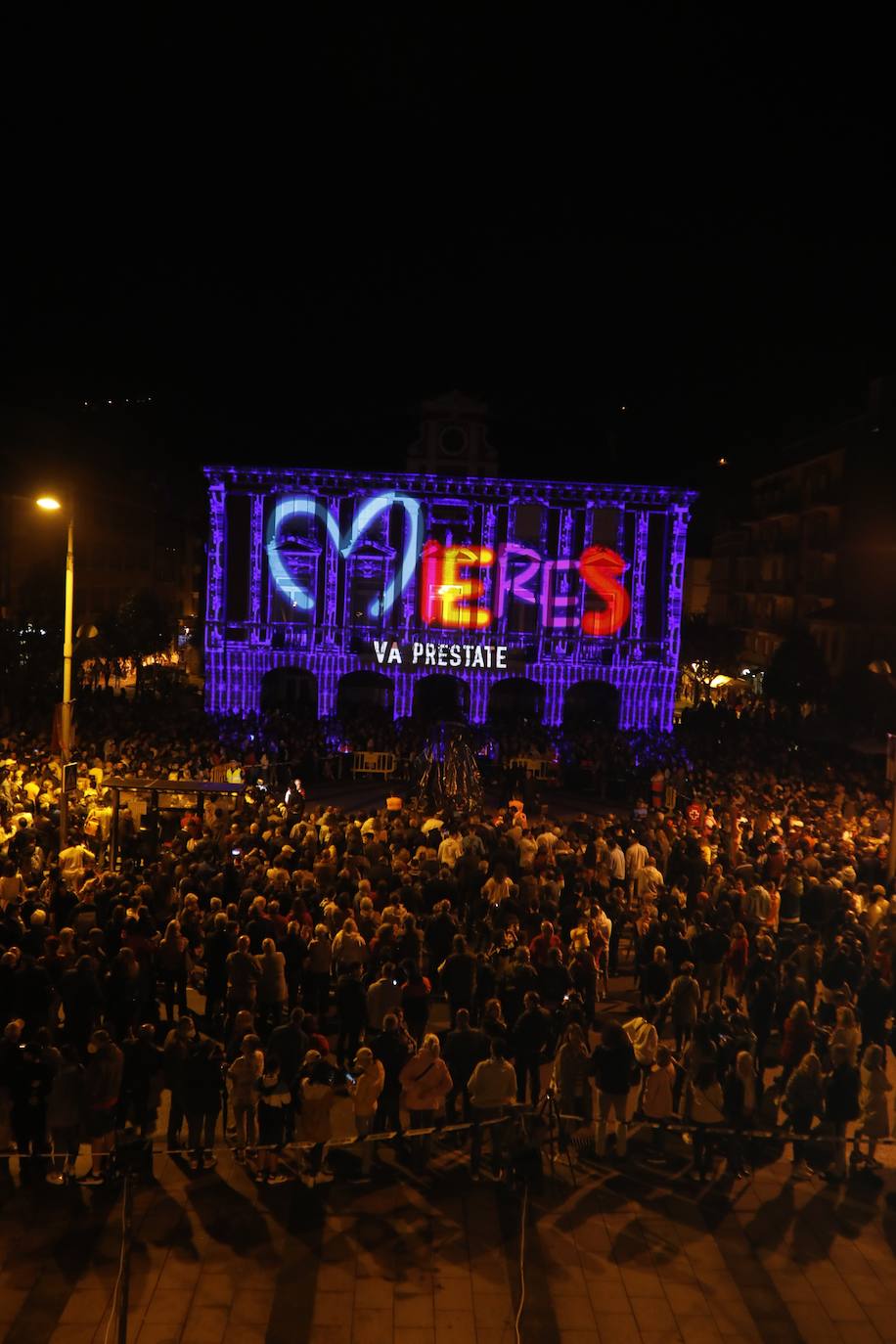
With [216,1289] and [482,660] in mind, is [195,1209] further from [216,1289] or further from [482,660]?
[482,660]

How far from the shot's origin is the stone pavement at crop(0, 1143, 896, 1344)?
8094 mm

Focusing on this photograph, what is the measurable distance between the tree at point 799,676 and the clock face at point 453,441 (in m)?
13.5

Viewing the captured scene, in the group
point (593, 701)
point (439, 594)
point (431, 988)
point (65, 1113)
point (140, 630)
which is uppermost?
point (439, 594)

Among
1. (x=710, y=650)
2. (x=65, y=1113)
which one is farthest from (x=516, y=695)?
(x=65, y=1113)

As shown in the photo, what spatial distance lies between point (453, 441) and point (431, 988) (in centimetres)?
2791

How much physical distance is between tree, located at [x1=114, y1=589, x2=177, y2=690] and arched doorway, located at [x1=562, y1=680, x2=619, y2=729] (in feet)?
48.9

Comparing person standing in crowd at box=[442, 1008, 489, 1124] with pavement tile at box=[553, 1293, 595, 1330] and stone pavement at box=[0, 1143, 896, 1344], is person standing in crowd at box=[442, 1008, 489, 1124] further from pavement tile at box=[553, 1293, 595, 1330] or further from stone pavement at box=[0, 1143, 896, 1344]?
pavement tile at box=[553, 1293, 595, 1330]

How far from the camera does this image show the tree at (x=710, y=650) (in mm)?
55094

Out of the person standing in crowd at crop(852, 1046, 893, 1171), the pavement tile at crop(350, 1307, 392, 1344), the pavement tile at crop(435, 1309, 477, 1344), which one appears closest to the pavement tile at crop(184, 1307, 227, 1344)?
the pavement tile at crop(350, 1307, 392, 1344)

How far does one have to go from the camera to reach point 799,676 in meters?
40.7

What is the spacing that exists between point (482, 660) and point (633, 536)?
674cm

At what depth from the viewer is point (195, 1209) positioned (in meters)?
9.45

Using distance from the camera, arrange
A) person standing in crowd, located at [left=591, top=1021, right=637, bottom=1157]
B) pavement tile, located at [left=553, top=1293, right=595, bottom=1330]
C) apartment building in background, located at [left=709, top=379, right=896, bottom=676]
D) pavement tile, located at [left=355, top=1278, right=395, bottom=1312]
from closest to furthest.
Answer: pavement tile, located at [left=553, top=1293, right=595, bottom=1330] → pavement tile, located at [left=355, top=1278, right=395, bottom=1312] → person standing in crowd, located at [left=591, top=1021, right=637, bottom=1157] → apartment building in background, located at [left=709, top=379, right=896, bottom=676]

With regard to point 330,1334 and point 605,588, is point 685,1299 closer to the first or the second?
point 330,1334
